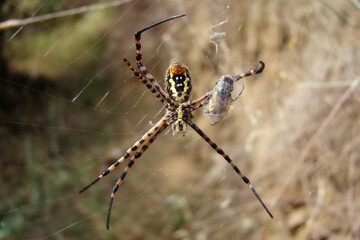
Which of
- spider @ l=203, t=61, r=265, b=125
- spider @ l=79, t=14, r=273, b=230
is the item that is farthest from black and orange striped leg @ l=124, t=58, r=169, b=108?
spider @ l=203, t=61, r=265, b=125

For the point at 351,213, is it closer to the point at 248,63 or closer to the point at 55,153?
the point at 248,63

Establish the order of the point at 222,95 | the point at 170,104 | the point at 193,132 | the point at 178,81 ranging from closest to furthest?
the point at 222,95 < the point at 178,81 < the point at 170,104 < the point at 193,132

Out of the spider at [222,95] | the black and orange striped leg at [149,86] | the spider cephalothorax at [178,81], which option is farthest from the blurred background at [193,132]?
the spider at [222,95]

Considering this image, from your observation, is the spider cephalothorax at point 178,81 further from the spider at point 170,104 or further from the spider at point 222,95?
the spider at point 222,95

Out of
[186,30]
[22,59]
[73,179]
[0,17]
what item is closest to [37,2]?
[0,17]

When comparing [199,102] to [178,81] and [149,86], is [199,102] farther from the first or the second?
[149,86]

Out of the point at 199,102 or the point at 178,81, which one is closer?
the point at 178,81

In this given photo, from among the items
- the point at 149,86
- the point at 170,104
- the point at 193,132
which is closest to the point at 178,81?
the point at 149,86

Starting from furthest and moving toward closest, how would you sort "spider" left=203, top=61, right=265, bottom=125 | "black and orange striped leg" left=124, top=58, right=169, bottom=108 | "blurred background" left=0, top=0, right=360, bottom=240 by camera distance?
"blurred background" left=0, top=0, right=360, bottom=240
"black and orange striped leg" left=124, top=58, right=169, bottom=108
"spider" left=203, top=61, right=265, bottom=125

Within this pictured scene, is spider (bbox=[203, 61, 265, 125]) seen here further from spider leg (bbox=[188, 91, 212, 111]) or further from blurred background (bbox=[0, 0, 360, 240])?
blurred background (bbox=[0, 0, 360, 240])
